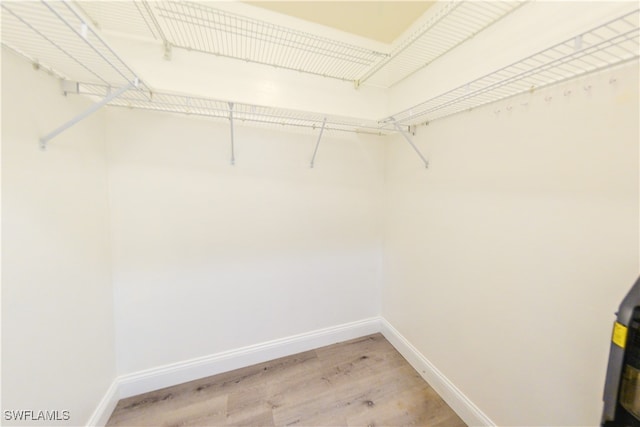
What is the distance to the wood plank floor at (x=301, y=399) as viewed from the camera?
1448mm

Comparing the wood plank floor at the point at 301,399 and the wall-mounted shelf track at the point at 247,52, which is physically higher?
the wall-mounted shelf track at the point at 247,52

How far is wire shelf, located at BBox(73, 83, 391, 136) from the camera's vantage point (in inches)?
47.2

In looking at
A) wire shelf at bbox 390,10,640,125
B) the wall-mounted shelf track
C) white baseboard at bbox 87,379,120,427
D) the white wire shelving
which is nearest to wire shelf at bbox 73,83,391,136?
the wall-mounted shelf track

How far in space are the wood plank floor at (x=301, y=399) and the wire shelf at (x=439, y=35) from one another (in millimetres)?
2228

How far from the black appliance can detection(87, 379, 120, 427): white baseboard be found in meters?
2.21

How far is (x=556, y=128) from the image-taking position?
3.28 feet

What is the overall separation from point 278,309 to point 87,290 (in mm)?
1162

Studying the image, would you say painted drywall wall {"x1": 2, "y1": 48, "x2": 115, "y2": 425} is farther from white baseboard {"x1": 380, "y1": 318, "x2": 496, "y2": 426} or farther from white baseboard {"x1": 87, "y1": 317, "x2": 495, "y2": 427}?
white baseboard {"x1": 380, "y1": 318, "x2": 496, "y2": 426}

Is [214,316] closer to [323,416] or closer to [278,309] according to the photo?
[278,309]

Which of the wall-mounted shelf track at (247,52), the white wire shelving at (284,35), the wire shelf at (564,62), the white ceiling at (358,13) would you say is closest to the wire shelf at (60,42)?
the wall-mounted shelf track at (247,52)

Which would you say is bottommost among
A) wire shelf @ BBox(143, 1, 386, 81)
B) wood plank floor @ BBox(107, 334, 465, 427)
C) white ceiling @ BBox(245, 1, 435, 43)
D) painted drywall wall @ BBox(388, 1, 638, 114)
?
wood plank floor @ BBox(107, 334, 465, 427)

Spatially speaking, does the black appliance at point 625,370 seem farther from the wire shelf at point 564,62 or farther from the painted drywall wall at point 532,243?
the wire shelf at point 564,62

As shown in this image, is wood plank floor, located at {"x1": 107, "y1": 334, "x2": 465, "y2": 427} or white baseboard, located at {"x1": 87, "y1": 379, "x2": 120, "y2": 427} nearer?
white baseboard, located at {"x1": 87, "y1": 379, "x2": 120, "y2": 427}

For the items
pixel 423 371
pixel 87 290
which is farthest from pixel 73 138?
pixel 423 371
